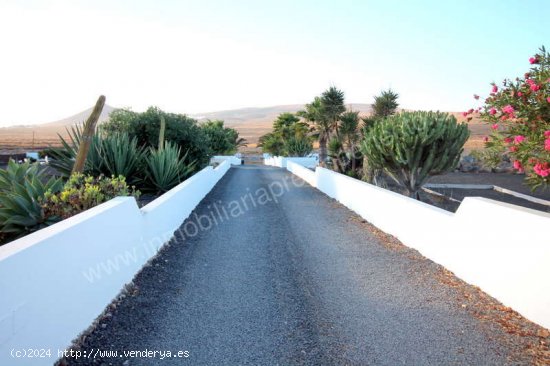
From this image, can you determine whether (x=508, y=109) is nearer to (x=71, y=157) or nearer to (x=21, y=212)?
(x=21, y=212)

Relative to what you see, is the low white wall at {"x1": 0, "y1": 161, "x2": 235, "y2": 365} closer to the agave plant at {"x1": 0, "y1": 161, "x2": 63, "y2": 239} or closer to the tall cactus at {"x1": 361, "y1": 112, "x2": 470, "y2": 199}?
the agave plant at {"x1": 0, "y1": 161, "x2": 63, "y2": 239}

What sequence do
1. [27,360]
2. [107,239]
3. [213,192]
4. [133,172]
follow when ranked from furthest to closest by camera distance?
[213,192], [133,172], [107,239], [27,360]

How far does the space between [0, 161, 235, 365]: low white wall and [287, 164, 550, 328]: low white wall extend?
4.43m

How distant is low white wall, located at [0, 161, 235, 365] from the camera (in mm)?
2941

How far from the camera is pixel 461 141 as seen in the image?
41.2 feet

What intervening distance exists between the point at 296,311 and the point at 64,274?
237 centimetres

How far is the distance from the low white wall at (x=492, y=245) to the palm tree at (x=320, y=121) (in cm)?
2717

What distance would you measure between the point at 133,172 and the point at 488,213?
979 centimetres

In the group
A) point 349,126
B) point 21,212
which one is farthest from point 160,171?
point 349,126

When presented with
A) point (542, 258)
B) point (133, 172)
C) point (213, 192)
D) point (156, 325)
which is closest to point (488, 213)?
point (542, 258)

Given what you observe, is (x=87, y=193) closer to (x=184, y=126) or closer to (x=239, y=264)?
(x=239, y=264)

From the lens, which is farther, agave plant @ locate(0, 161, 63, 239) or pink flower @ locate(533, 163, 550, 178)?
pink flower @ locate(533, 163, 550, 178)

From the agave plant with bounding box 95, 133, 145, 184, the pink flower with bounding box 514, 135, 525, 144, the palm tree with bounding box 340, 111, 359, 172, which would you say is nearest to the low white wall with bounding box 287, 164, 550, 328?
the pink flower with bounding box 514, 135, 525, 144

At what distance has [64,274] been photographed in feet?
12.2
